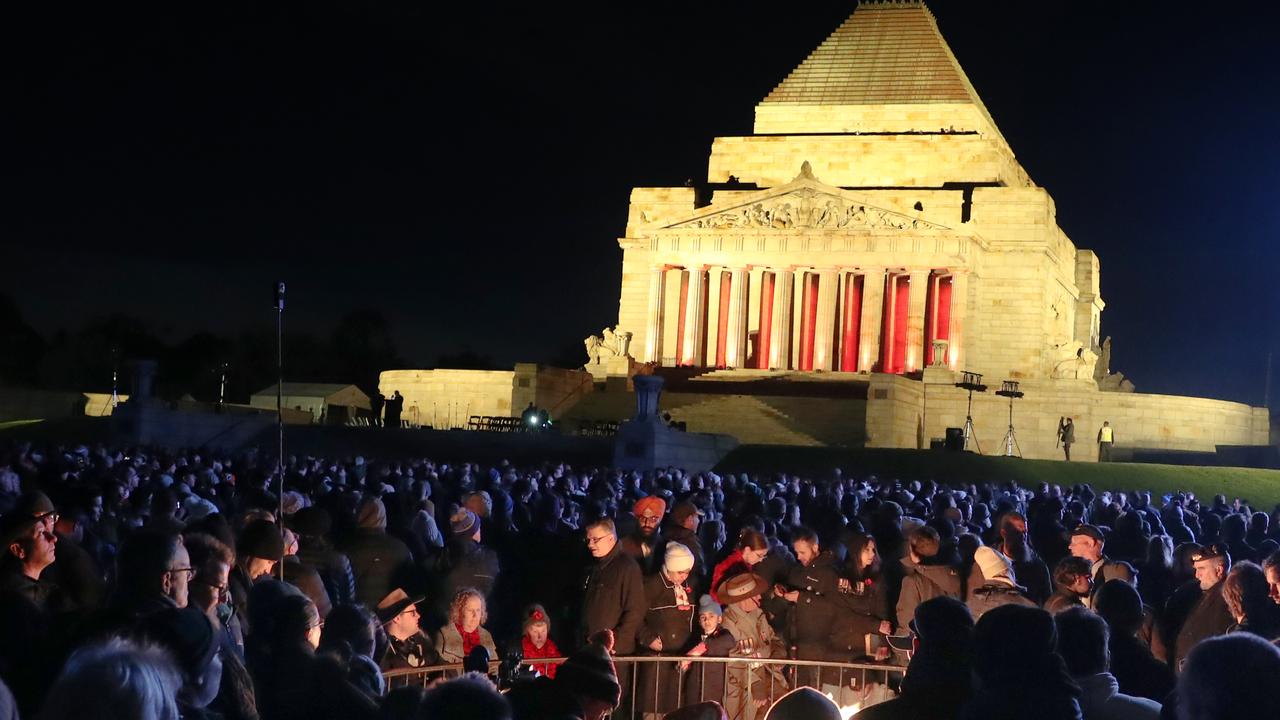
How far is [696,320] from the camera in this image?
6322cm

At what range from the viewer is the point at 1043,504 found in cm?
1986

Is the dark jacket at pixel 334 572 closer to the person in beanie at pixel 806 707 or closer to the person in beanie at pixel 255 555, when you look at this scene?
the person in beanie at pixel 255 555

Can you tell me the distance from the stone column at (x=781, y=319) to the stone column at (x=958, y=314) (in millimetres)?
6106

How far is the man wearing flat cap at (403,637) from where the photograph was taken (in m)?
9.00

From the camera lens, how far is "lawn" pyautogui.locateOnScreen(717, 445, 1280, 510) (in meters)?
36.7

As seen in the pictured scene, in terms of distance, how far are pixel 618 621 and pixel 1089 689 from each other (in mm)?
4309

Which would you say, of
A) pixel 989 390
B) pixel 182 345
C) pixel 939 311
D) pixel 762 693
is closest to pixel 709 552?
pixel 762 693

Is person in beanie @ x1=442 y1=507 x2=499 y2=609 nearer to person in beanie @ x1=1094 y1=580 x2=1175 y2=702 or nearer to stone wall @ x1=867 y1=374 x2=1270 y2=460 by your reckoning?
person in beanie @ x1=1094 y1=580 x2=1175 y2=702

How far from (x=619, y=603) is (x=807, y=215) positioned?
51.1 metres

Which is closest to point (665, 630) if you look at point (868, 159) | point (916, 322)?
point (916, 322)

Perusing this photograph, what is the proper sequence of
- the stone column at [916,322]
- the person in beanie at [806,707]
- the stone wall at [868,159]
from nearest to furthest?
1. the person in beanie at [806,707]
2. the stone column at [916,322]
3. the stone wall at [868,159]

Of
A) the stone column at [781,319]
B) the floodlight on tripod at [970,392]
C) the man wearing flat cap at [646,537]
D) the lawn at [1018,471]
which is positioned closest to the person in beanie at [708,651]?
the man wearing flat cap at [646,537]

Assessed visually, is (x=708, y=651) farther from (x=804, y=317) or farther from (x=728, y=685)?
(x=804, y=317)

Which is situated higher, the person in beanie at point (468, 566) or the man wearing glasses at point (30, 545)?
the man wearing glasses at point (30, 545)
